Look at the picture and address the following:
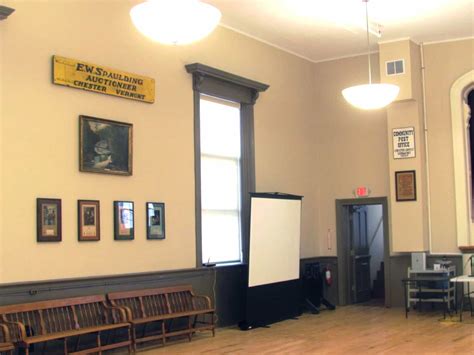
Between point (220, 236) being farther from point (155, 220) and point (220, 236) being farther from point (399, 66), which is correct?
point (399, 66)

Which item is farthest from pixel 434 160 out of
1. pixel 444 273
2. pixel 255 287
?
pixel 255 287

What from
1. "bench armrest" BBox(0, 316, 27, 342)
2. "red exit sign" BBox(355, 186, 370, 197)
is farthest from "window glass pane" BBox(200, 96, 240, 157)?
"bench armrest" BBox(0, 316, 27, 342)

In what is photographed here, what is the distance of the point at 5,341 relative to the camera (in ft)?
21.9

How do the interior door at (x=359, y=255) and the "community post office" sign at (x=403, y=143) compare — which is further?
the interior door at (x=359, y=255)

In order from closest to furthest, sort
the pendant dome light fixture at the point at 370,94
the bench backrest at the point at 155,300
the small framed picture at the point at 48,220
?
the small framed picture at the point at 48,220, the bench backrest at the point at 155,300, the pendant dome light fixture at the point at 370,94

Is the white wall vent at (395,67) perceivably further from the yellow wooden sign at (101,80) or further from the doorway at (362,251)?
the yellow wooden sign at (101,80)

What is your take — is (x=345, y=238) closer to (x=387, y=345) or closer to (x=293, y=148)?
(x=293, y=148)

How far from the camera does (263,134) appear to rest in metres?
11.3

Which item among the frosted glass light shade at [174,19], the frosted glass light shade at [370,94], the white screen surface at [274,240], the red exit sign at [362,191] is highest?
the frosted glass light shade at [174,19]

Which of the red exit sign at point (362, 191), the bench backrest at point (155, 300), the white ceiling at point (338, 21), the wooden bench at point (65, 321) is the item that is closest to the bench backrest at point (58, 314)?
the wooden bench at point (65, 321)

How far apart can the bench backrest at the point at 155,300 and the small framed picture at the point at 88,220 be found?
2.42 feet

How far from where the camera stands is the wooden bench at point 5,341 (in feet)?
21.5

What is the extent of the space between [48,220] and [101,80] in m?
1.87

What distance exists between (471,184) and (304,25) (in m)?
3.96
